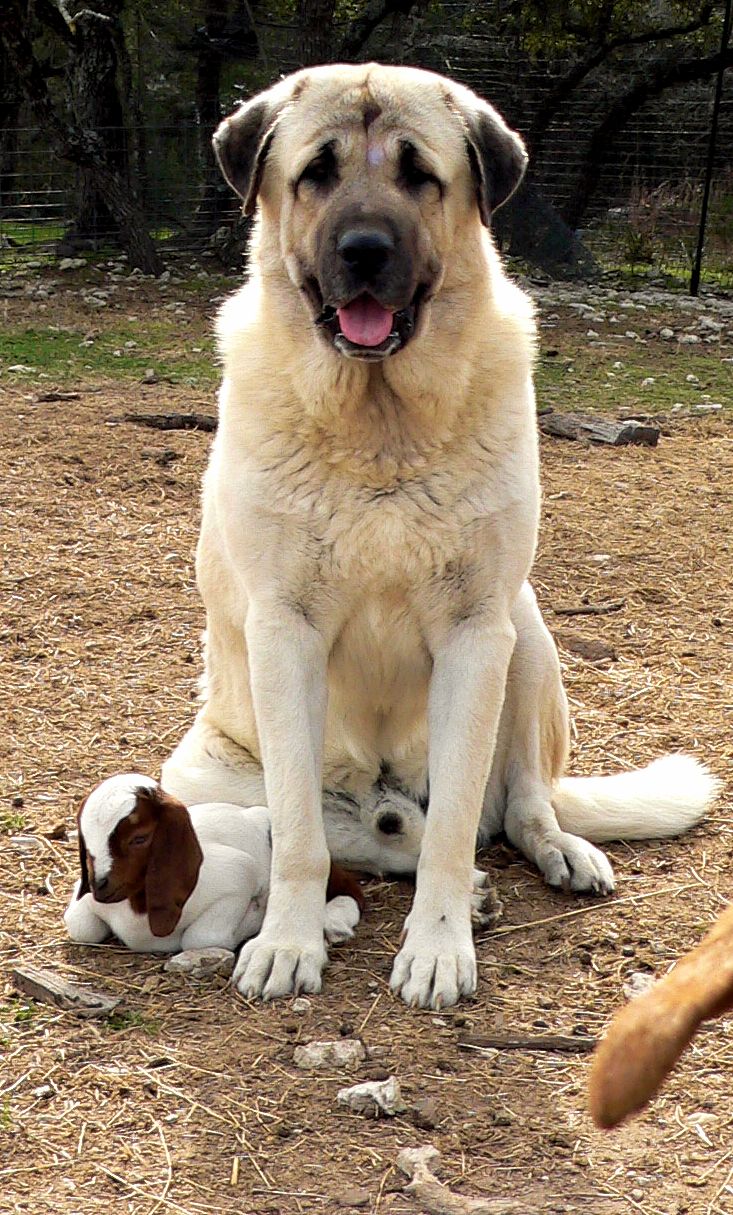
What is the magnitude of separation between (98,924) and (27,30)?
12.0 meters

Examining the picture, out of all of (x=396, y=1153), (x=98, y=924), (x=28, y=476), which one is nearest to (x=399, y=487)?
(x=98, y=924)

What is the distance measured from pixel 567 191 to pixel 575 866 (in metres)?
11.8

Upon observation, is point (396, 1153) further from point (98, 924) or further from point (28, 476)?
point (28, 476)

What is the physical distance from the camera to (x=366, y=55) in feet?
47.5

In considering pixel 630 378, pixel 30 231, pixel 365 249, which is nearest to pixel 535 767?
pixel 365 249

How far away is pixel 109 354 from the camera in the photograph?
962 cm

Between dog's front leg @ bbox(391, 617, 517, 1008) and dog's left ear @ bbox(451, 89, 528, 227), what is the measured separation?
36.3 inches

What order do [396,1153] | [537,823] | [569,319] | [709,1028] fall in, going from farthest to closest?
[569,319]
[537,823]
[709,1028]
[396,1153]

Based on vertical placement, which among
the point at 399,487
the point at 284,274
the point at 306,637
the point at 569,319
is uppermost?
the point at 284,274

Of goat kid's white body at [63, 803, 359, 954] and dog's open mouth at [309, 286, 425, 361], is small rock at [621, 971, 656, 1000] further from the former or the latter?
dog's open mouth at [309, 286, 425, 361]

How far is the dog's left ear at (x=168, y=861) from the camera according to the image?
2865 millimetres

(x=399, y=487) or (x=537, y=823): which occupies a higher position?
(x=399, y=487)

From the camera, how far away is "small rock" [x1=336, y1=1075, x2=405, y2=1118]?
100.0 inches

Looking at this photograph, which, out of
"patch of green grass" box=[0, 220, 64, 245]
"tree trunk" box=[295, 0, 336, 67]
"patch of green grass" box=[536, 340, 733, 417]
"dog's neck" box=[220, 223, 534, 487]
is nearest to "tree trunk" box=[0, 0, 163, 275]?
"patch of green grass" box=[0, 220, 64, 245]
